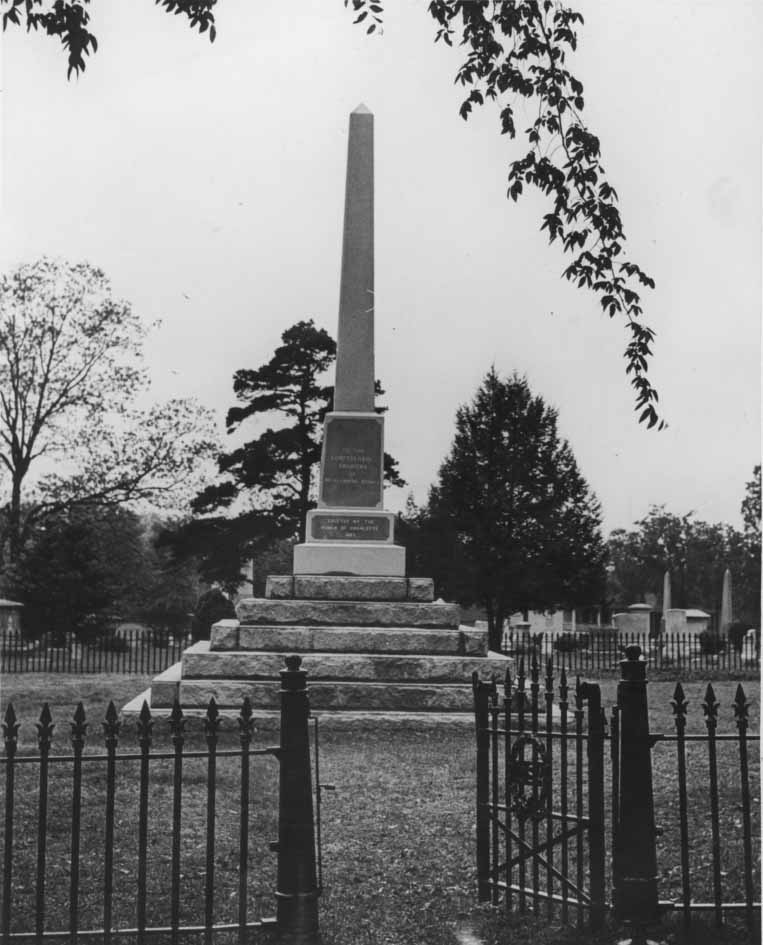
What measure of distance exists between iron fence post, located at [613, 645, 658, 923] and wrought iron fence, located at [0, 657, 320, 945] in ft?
4.40

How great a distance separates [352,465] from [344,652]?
10.5 feet

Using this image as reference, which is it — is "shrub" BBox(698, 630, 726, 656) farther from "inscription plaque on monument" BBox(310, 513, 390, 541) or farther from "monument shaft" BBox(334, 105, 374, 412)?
"monument shaft" BBox(334, 105, 374, 412)

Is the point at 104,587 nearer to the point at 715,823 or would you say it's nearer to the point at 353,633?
the point at 353,633

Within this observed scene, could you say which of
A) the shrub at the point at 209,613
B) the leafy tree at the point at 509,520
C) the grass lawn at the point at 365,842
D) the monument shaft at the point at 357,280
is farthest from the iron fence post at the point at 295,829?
the leafy tree at the point at 509,520

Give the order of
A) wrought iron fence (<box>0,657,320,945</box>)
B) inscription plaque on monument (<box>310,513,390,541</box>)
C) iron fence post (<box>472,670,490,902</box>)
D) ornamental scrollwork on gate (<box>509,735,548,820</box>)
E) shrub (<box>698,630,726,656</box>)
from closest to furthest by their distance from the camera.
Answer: wrought iron fence (<box>0,657,320,945</box>), ornamental scrollwork on gate (<box>509,735,548,820</box>), iron fence post (<box>472,670,490,902</box>), inscription plaque on monument (<box>310,513,390,541</box>), shrub (<box>698,630,726,656</box>)

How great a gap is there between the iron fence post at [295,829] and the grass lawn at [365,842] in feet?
1.56

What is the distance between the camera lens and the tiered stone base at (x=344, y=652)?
1209 cm

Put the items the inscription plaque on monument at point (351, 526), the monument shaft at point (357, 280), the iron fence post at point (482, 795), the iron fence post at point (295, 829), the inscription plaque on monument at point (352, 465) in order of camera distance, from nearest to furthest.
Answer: the iron fence post at point (295, 829)
the iron fence post at point (482, 795)
the inscription plaque on monument at point (351, 526)
the inscription plaque on monument at point (352, 465)
the monument shaft at point (357, 280)

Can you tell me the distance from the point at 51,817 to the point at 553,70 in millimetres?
5607

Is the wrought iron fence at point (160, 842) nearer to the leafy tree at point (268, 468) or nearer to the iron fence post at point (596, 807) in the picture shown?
the iron fence post at point (596, 807)

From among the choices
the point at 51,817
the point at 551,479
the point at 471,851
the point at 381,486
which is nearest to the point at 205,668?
the point at 381,486

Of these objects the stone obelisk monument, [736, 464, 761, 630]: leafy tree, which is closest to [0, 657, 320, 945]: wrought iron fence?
the stone obelisk monument

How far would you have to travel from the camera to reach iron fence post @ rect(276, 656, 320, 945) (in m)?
4.44

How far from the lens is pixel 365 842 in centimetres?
677
